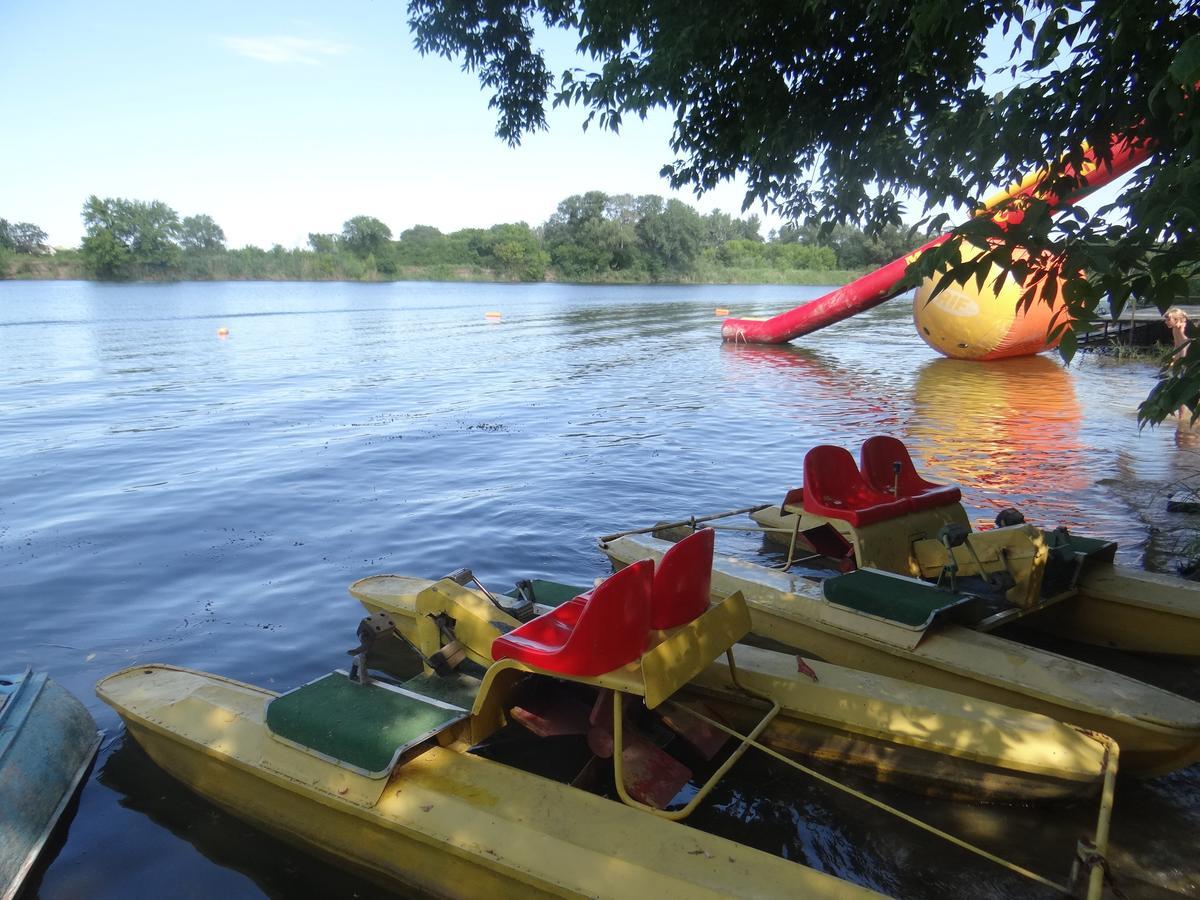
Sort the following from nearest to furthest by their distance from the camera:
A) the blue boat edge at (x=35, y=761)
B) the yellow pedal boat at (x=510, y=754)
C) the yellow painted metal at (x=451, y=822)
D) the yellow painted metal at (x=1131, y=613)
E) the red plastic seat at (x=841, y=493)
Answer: the yellow painted metal at (x=451, y=822), the yellow pedal boat at (x=510, y=754), the blue boat edge at (x=35, y=761), the yellow painted metal at (x=1131, y=613), the red plastic seat at (x=841, y=493)

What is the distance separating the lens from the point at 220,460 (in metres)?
12.5

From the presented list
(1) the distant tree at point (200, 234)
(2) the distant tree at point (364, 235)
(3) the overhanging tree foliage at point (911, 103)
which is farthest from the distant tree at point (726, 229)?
(3) the overhanging tree foliage at point (911, 103)

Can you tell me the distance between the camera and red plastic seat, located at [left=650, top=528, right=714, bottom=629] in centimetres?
421

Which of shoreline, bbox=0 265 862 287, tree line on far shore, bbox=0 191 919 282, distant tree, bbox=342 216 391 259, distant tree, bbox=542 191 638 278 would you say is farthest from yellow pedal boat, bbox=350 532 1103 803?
distant tree, bbox=342 216 391 259

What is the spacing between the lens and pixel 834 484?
276 inches

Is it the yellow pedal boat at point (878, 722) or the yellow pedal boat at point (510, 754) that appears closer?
the yellow pedal boat at point (510, 754)

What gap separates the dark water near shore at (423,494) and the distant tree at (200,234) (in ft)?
249

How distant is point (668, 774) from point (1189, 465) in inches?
427

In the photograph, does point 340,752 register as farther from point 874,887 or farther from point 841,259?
point 841,259

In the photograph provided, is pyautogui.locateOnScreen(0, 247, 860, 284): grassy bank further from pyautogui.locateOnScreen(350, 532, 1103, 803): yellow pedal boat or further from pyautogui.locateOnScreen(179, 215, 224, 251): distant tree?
pyautogui.locateOnScreen(350, 532, 1103, 803): yellow pedal boat

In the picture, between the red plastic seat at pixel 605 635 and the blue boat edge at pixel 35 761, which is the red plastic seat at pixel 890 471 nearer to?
the red plastic seat at pixel 605 635

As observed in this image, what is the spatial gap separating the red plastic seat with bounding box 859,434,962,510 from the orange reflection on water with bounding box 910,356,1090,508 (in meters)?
3.34

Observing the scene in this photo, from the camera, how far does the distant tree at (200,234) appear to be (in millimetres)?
94000

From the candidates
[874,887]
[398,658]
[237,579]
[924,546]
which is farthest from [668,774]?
[237,579]
